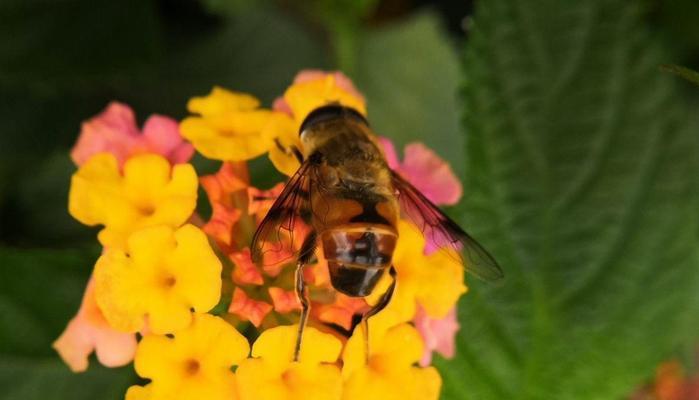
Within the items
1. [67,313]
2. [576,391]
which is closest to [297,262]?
[67,313]

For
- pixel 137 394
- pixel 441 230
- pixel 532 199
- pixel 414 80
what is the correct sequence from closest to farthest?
pixel 137 394 < pixel 441 230 < pixel 532 199 < pixel 414 80

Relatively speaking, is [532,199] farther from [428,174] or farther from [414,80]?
[414,80]

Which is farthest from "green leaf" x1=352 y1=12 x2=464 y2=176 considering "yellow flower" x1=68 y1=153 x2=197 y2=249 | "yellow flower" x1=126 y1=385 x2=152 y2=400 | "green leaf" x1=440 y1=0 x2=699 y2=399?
"yellow flower" x1=126 y1=385 x2=152 y2=400

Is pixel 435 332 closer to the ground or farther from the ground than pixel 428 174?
closer to the ground

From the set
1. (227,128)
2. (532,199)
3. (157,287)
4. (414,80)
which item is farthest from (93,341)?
(414,80)

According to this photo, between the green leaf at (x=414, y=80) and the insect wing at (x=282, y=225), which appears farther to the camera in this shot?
the green leaf at (x=414, y=80)

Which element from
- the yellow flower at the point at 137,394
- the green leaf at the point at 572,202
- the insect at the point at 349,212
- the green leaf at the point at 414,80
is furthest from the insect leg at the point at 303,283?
the green leaf at the point at 414,80

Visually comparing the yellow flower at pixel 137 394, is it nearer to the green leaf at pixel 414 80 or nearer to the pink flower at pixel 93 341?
the pink flower at pixel 93 341

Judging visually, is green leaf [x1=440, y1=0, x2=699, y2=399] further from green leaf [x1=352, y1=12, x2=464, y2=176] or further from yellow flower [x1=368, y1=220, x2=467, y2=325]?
green leaf [x1=352, y1=12, x2=464, y2=176]
